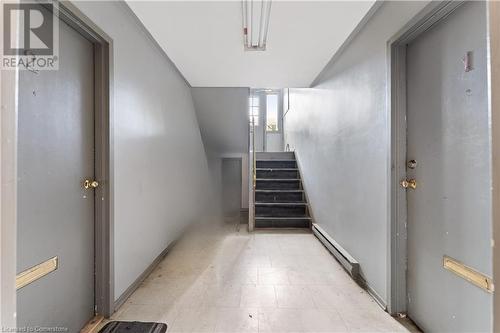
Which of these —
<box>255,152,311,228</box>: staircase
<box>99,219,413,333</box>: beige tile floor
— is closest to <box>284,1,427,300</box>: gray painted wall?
<box>99,219,413,333</box>: beige tile floor

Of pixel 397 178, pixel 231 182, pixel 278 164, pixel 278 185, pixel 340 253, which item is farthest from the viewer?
pixel 231 182

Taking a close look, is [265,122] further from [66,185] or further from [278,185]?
[66,185]

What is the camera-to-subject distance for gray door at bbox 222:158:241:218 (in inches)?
268

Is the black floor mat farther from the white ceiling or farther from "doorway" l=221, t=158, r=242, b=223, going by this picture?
"doorway" l=221, t=158, r=242, b=223

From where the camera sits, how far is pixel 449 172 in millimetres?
1389

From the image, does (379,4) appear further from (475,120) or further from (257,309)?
(257,309)

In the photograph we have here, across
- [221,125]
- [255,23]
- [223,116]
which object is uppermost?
[255,23]

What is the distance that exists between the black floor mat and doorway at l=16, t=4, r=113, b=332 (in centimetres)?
13

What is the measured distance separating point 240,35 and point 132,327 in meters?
2.47

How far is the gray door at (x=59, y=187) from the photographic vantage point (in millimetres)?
1199

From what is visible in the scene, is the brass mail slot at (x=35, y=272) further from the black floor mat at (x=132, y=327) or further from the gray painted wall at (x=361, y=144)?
the gray painted wall at (x=361, y=144)

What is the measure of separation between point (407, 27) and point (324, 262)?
236 centimetres

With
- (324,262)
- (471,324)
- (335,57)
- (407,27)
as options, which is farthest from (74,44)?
(324,262)

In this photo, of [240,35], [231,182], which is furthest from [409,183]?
[231,182]
